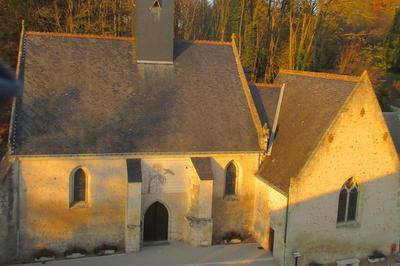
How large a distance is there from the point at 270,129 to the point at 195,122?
4.72 meters

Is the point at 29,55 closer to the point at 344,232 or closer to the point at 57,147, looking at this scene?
the point at 57,147

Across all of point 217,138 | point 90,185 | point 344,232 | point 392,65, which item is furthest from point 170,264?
point 392,65

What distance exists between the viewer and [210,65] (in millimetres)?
26812

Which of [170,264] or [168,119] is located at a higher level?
[168,119]

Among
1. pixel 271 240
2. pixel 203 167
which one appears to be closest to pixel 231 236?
pixel 271 240

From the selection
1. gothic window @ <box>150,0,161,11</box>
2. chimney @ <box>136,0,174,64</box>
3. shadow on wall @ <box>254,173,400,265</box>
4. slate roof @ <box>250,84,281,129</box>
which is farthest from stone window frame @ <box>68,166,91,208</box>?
slate roof @ <box>250,84,281,129</box>

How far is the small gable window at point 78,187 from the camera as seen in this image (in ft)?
72.9

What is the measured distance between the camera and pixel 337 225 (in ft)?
74.2

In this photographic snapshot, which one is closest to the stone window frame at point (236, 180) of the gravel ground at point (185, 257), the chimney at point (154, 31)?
the gravel ground at point (185, 257)

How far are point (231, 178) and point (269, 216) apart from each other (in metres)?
3.11

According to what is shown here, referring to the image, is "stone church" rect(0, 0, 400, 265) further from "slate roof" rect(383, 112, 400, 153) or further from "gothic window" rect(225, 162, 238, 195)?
"slate roof" rect(383, 112, 400, 153)

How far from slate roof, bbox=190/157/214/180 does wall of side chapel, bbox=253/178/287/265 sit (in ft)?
10.5

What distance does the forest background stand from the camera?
127 feet

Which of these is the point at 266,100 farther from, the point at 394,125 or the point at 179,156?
the point at 394,125
